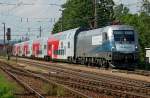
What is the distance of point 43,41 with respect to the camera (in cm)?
6688

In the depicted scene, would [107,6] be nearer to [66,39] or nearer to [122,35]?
[66,39]

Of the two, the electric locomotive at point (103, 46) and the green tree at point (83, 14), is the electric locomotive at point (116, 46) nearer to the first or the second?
the electric locomotive at point (103, 46)

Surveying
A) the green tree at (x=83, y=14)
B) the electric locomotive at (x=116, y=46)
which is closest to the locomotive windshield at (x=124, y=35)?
the electric locomotive at (x=116, y=46)

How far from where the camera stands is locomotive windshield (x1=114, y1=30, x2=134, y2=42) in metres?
36.3

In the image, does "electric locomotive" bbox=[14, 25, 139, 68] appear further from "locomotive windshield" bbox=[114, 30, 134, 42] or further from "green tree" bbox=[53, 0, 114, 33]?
"green tree" bbox=[53, 0, 114, 33]

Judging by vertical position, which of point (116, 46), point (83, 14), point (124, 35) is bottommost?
point (116, 46)

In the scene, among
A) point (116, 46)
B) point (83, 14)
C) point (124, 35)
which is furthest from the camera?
point (83, 14)

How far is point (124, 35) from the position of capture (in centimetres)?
3666

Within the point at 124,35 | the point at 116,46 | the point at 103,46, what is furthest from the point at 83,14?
the point at 116,46

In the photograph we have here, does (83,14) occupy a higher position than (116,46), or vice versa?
(83,14)

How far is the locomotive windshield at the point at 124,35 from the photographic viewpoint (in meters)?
36.3

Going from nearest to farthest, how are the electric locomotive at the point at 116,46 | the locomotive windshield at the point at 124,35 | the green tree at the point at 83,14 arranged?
1. the electric locomotive at the point at 116,46
2. the locomotive windshield at the point at 124,35
3. the green tree at the point at 83,14

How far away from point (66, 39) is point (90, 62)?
927 cm

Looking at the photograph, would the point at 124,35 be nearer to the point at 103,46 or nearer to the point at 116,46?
the point at 116,46
